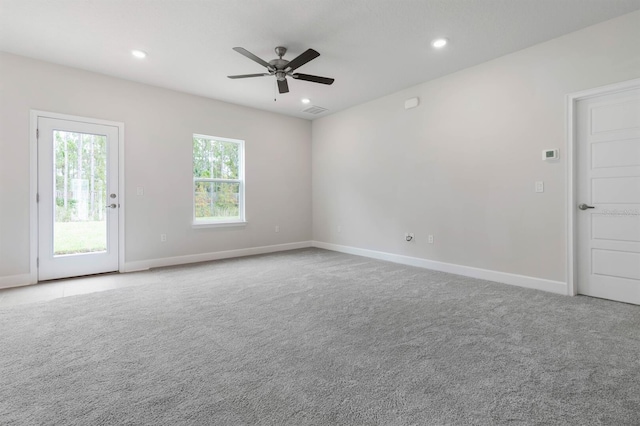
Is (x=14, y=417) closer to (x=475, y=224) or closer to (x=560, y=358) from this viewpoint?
(x=560, y=358)

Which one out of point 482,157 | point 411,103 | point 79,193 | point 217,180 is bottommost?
point 79,193

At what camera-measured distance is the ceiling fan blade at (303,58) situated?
301cm

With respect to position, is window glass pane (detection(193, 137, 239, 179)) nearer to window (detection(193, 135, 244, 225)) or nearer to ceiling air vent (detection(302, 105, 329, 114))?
window (detection(193, 135, 244, 225))

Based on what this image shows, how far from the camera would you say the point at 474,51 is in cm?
362

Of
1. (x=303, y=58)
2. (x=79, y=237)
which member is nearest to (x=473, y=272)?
(x=303, y=58)

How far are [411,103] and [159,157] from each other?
4035 millimetres

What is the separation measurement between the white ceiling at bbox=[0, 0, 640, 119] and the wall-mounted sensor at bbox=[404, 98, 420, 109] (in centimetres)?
41

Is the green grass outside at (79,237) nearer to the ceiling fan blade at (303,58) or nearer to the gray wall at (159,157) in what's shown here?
the gray wall at (159,157)

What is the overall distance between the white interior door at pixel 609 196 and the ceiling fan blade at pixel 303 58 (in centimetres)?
287

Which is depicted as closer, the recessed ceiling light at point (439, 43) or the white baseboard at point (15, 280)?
the recessed ceiling light at point (439, 43)

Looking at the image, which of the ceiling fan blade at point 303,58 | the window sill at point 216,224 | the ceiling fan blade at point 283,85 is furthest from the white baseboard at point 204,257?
the ceiling fan blade at point 303,58

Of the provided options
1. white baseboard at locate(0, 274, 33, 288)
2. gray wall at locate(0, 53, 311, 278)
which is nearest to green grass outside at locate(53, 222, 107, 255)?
gray wall at locate(0, 53, 311, 278)

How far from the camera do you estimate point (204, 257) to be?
529 cm

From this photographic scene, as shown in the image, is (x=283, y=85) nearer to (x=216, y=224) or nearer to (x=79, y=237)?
(x=216, y=224)
